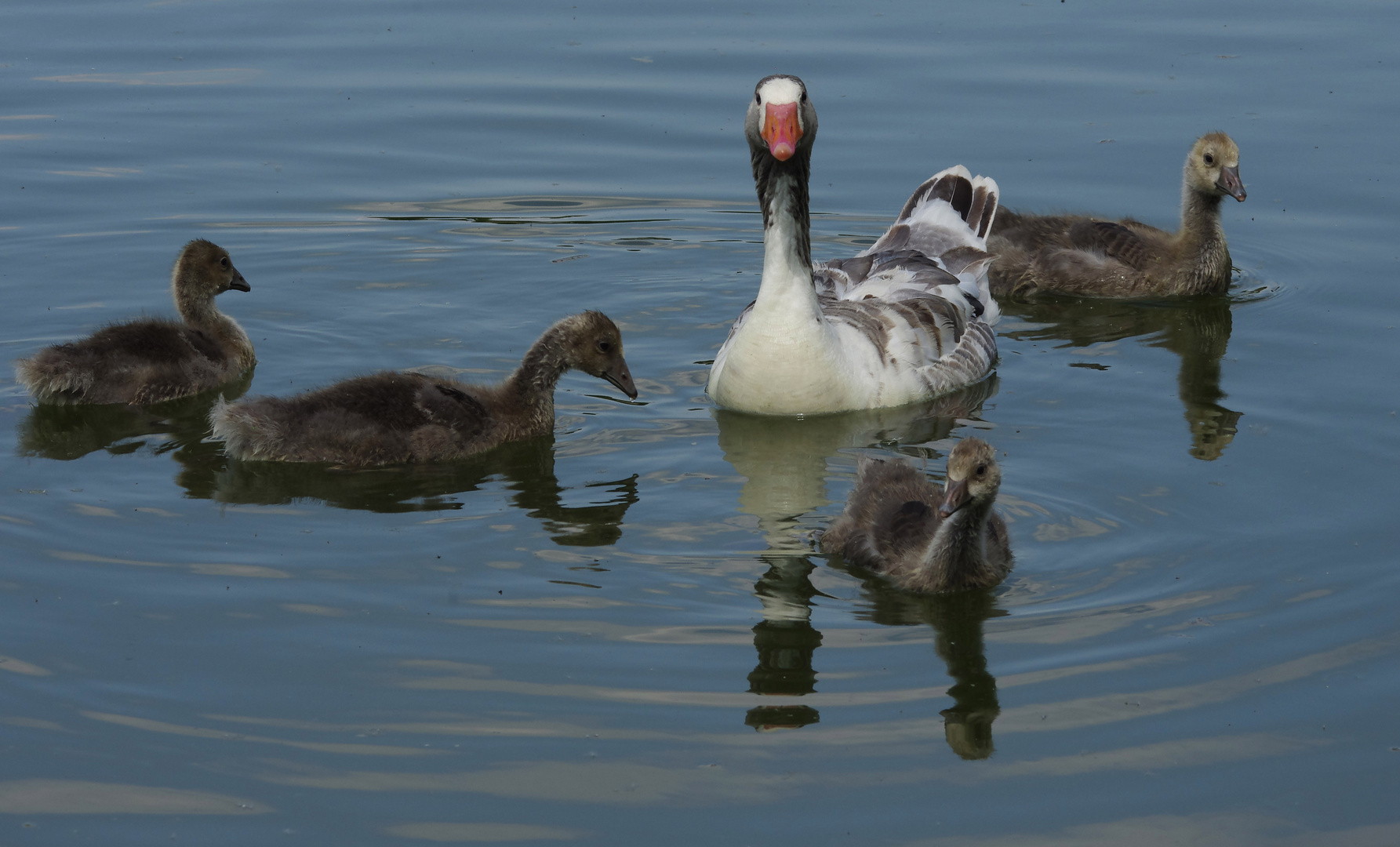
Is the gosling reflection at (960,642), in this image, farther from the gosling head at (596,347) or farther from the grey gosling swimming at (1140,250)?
the grey gosling swimming at (1140,250)

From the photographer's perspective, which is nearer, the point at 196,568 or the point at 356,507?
the point at 196,568

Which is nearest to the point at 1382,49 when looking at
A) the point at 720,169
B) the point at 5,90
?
the point at 720,169

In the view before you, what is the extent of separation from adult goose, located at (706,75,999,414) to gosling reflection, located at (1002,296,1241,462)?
887 mm

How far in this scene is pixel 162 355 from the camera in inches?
436

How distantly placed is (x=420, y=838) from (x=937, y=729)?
2192mm

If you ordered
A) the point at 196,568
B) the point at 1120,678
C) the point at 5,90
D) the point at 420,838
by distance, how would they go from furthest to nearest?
the point at 5,90 < the point at 196,568 < the point at 1120,678 < the point at 420,838

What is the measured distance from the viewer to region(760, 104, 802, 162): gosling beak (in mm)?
10258

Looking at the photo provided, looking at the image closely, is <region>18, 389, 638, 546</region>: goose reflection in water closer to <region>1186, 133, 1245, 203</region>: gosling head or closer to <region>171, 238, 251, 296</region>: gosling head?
<region>171, 238, 251, 296</region>: gosling head

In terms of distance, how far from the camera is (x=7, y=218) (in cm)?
1461

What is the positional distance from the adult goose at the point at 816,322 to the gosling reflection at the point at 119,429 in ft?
11.0

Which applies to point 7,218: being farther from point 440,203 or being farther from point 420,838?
point 420,838

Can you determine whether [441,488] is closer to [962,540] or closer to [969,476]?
[962,540]

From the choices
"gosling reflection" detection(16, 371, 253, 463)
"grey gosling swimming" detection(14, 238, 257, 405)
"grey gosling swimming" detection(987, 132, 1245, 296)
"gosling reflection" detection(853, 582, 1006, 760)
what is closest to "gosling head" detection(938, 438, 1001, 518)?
"gosling reflection" detection(853, 582, 1006, 760)

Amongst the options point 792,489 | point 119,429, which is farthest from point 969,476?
point 119,429
